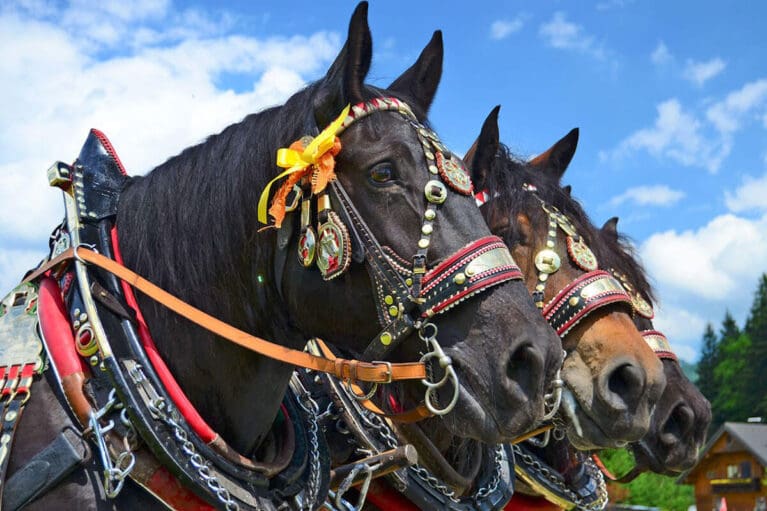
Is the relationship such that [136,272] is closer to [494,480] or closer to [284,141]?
[284,141]

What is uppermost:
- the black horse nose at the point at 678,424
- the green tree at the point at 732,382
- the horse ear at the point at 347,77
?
the green tree at the point at 732,382

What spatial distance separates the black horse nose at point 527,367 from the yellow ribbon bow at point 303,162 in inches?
34.0

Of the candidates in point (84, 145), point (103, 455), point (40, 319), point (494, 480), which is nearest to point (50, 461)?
point (103, 455)

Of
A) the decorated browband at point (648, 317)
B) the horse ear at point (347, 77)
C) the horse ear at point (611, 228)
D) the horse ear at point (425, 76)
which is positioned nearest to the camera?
the horse ear at point (347, 77)

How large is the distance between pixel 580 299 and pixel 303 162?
1810 mm

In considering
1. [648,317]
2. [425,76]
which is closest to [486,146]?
[425,76]

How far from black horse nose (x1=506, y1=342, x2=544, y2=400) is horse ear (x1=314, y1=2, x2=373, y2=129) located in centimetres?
107

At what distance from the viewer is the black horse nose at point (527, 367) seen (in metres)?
2.46

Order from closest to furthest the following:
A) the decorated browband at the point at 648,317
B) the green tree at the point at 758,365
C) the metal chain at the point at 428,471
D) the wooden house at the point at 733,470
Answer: the metal chain at the point at 428,471
the decorated browband at the point at 648,317
the wooden house at the point at 733,470
the green tree at the point at 758,365

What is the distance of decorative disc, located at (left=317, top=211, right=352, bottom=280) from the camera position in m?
2.69

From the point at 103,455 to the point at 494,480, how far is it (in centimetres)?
253

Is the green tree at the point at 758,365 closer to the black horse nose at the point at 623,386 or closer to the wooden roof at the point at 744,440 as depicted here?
the wooden roof at the point at 744,440

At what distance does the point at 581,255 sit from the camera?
170 inches

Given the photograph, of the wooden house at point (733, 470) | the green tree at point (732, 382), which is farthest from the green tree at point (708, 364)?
the wooden house at point (733, 470)
